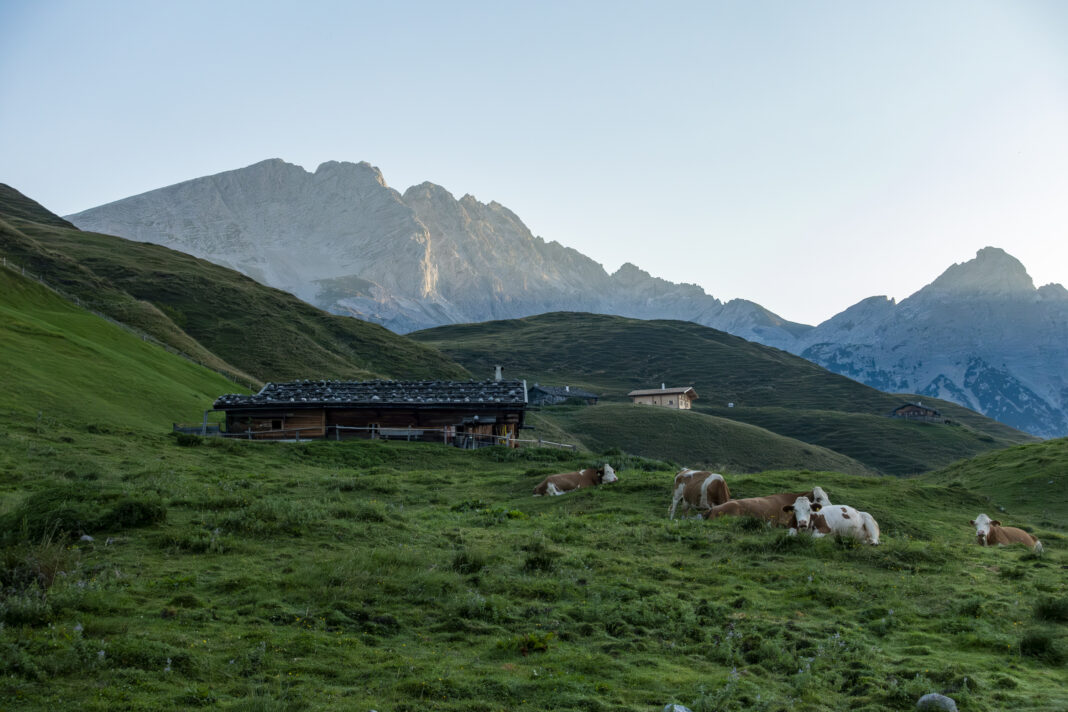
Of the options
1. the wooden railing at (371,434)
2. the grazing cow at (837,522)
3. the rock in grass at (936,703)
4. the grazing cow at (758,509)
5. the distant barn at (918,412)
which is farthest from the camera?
the distant barn at (918,412)

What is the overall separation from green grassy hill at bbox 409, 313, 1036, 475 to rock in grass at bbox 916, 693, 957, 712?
90951 mm

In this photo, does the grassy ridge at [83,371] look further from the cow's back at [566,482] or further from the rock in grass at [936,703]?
the rock in grass at [936,703]

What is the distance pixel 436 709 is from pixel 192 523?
9.82 meters

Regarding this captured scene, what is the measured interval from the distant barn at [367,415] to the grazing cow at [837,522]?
78.2 feet

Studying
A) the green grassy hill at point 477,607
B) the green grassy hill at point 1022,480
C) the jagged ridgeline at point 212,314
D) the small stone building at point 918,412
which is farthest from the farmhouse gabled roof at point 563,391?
the green grassy hill at point 477,607

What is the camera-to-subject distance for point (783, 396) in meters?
157

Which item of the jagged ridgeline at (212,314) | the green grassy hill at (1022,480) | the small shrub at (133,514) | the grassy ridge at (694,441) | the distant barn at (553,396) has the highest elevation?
the jagged ridgeline at (212,314)

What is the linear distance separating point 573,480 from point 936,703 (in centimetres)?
1920

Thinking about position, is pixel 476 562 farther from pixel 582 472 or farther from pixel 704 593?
pixel 582 472

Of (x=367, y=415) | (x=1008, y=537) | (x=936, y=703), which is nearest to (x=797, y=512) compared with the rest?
(x=1008, y=537)

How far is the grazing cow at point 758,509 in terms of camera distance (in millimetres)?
19562

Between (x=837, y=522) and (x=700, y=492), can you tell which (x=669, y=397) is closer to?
(x=700, y=492)

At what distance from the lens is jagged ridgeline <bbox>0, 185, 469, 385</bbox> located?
86.0 meters

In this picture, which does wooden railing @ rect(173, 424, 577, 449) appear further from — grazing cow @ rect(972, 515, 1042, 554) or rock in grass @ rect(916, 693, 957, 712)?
rock in grass @ rect(916, 693, 957, 712)
